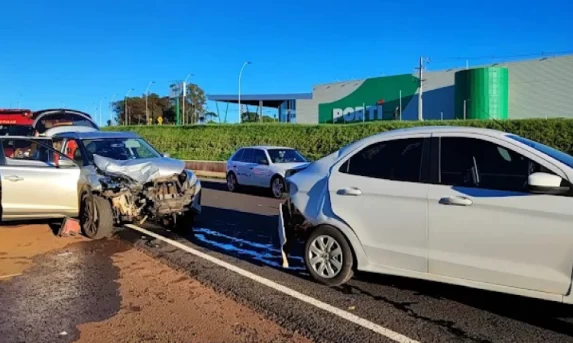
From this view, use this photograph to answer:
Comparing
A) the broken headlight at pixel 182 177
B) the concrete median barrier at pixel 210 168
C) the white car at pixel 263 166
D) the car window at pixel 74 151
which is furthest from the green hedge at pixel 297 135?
the car window at pixel 74 151

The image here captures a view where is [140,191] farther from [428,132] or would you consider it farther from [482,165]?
[482,165]

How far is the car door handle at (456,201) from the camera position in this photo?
480cm

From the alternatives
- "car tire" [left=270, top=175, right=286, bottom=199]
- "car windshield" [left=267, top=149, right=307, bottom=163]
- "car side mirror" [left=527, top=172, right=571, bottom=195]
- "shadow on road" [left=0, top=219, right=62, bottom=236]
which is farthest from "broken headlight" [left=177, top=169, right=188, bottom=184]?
"car windshield" [left=267, top=149, right=307, bottom=163]

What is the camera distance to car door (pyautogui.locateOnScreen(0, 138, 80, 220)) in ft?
27.8

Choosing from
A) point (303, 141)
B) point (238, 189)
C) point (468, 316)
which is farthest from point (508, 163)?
point (303, 141)

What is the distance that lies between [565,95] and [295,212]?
4232cm

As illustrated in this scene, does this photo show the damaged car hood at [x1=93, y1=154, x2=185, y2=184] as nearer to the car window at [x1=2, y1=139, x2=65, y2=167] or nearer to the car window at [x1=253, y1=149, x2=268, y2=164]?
the car window at [x1=2, y1=139, x2=65, y2=167]

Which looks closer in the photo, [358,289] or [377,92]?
[358,289]

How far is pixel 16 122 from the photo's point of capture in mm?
16234

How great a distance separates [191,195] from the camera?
9031 mm

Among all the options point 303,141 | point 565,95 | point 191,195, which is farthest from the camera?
point 565,95

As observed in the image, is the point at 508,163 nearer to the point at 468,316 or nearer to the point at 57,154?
the point at 468,316

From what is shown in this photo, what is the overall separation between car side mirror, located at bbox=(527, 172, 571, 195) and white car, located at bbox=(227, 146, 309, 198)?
35.8 feet

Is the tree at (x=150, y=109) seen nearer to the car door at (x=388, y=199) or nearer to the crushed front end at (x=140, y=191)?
the crushed front end at (x=140, y=191)
